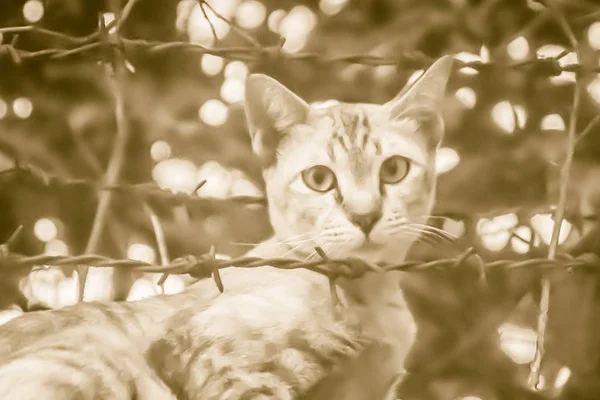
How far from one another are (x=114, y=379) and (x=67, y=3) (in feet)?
2.32

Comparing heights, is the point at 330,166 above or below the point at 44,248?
above

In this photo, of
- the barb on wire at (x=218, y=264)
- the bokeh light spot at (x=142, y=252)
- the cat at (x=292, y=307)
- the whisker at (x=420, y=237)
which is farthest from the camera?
the bokeh light spot at (x=142, y=252)

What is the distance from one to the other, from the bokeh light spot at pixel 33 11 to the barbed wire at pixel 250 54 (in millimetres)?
89

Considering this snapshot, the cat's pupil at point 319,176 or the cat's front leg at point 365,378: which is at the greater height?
the cat's pupil at point 319,176

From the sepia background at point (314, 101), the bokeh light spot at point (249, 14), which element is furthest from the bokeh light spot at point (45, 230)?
the bokeh light spot at point (249, 14)

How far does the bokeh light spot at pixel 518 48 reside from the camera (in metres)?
1.10

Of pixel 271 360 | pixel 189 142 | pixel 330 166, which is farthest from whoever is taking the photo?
pixel 189 142

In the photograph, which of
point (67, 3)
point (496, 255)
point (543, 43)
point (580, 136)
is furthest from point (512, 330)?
point (67, 3)

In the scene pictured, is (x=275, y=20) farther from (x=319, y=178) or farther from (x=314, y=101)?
(x=319, y=178)

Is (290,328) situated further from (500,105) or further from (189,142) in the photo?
(500,105)

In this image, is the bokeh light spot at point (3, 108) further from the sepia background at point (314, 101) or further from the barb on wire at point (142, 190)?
the barb on wire at point (142, 190)

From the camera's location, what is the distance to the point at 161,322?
0.88 meters

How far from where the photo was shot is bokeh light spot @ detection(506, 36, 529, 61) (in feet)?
3.60

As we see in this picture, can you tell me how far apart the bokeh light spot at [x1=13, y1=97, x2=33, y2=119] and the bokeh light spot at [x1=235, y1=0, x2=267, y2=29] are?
42cm
